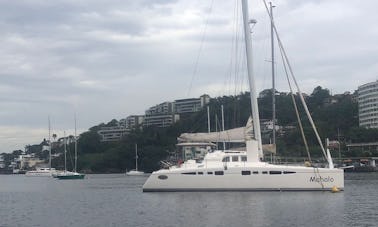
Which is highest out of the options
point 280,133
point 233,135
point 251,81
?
point 251,81

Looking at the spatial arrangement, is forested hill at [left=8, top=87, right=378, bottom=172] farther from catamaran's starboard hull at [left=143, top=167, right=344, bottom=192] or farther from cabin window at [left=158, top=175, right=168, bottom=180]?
catamaran's starboard hull at [left=143, top=167, right=344, bottom=192]

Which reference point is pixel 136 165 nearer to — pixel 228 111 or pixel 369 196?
pixel 228 111

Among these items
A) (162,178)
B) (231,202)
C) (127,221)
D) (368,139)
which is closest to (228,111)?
(162,178)

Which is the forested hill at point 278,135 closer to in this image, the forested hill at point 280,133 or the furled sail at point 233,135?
the forested hill at point 280,133

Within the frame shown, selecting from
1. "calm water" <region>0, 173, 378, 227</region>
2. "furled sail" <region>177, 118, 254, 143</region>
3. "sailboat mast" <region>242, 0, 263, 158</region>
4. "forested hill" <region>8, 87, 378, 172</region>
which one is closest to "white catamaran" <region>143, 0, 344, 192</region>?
"sailboat mast" <region>242, 0, 263, 158</region>

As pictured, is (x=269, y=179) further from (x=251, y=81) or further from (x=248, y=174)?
(x=251, y=81)

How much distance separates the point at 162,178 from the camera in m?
50.3

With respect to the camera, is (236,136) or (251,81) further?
(236,136)

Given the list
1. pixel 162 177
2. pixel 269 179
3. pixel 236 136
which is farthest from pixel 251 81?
pixel 162 177

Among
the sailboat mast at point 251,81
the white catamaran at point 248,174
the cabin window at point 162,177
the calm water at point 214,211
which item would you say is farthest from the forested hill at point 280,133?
the calm water at point 214,211

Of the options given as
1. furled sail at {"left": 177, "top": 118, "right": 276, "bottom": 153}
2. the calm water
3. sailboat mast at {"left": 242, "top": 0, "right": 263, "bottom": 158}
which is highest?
sailboat mast at {"left": 242, "top": 0, "right": 263, "bottom": 158}

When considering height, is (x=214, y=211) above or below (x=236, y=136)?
below

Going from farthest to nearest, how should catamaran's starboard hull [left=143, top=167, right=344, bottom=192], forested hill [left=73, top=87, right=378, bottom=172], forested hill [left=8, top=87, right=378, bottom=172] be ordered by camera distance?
forested hill [left=73, top=87, right=378, bottom=172] < forested hill [left=8, top=87, right=378, bottom=172] < catamaran's starboard hull [left=143, top=167, right=344, bottom=192]

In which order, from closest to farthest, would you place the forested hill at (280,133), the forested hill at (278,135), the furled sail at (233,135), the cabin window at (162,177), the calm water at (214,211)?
the calm water at (214,211) → the cabin window at (162,177) → the furled sail at (233,135) → the forested hill at (280,133) → the forested hill at (278,135)
